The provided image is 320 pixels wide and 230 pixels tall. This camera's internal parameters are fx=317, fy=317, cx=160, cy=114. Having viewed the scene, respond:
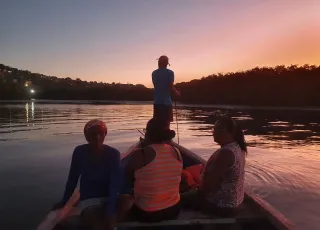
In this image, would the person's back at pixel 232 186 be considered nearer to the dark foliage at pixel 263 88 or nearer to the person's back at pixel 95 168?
the person's back at pixel 95 168

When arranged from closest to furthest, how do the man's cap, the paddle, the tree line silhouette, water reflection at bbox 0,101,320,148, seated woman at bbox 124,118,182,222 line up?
seated woman at bbox 124,118,182,222
the paddle
the man's cap
water reflection at bbox 0,101,320,148
the tree line silhouette

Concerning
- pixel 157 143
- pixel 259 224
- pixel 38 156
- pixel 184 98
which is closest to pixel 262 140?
pixel 38 156

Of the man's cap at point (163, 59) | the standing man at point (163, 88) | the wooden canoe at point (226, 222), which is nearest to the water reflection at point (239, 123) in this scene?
the standing man at point (163, 88)

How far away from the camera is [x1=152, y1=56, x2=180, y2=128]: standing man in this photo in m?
9.46

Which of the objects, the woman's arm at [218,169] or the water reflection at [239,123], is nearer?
the woman's arm at [218,169]

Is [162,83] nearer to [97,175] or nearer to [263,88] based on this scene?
[97,175]

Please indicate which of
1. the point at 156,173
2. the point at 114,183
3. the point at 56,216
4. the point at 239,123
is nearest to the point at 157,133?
the point at 156,173

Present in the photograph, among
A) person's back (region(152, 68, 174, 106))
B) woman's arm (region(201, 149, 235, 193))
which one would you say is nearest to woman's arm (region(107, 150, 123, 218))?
woman's arm (region(201, 149, 235, 193))

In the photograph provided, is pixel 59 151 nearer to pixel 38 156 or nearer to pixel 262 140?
pixel 38 156

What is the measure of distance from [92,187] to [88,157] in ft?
1.51

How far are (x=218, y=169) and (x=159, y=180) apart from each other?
0.91 m

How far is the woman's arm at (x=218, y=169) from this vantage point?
4.59m

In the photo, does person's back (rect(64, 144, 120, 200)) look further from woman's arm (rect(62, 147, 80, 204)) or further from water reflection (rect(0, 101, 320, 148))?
water reflection (rect(0, 101, 320, 148))

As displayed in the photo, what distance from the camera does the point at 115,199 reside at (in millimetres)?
4469
